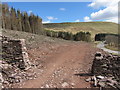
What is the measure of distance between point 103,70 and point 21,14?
18210 mm

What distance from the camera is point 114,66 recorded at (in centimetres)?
614

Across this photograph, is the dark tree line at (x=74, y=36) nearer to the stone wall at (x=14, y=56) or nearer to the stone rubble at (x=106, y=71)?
the stone wall at (x=14, y=56)

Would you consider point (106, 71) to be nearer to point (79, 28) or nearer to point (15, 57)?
point (15, 57)

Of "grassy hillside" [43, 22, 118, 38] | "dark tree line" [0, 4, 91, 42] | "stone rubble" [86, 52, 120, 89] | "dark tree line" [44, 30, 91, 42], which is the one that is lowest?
"stone rubble" [86, 52, 120, 89]

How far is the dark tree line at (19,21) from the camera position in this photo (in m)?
18.0

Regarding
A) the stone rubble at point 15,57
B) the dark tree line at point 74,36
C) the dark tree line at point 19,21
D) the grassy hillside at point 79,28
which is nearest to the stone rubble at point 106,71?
the stone rubble at point 15,57

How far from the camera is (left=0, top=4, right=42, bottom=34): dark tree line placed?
59.2ft

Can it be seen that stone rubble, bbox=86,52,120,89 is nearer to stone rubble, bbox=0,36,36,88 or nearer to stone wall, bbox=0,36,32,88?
stone rubble, bbox=0,36,36,88

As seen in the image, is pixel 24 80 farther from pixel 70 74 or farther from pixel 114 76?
pixel 114 76

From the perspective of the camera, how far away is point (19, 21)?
66.1 ft

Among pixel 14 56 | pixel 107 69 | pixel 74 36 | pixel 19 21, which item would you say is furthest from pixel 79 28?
pixel 107 69

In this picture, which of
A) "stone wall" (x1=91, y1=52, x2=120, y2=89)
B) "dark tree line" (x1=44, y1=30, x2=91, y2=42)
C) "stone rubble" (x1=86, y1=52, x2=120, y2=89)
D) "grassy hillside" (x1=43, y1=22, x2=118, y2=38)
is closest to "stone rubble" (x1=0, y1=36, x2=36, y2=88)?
"stone rubble" (x1=86, y1=52, x2=120, y2=89)

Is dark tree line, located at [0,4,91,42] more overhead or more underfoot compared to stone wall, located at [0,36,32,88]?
more overhead

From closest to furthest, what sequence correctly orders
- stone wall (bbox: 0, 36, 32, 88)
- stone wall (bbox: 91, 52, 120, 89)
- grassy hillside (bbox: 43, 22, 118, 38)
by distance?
stone wall (bbox: 91, 52, 120, 89), stone wall (bbox: 0, 36, 32, 88), grassy hillside (bbox: 43, 22, 118, 38)
